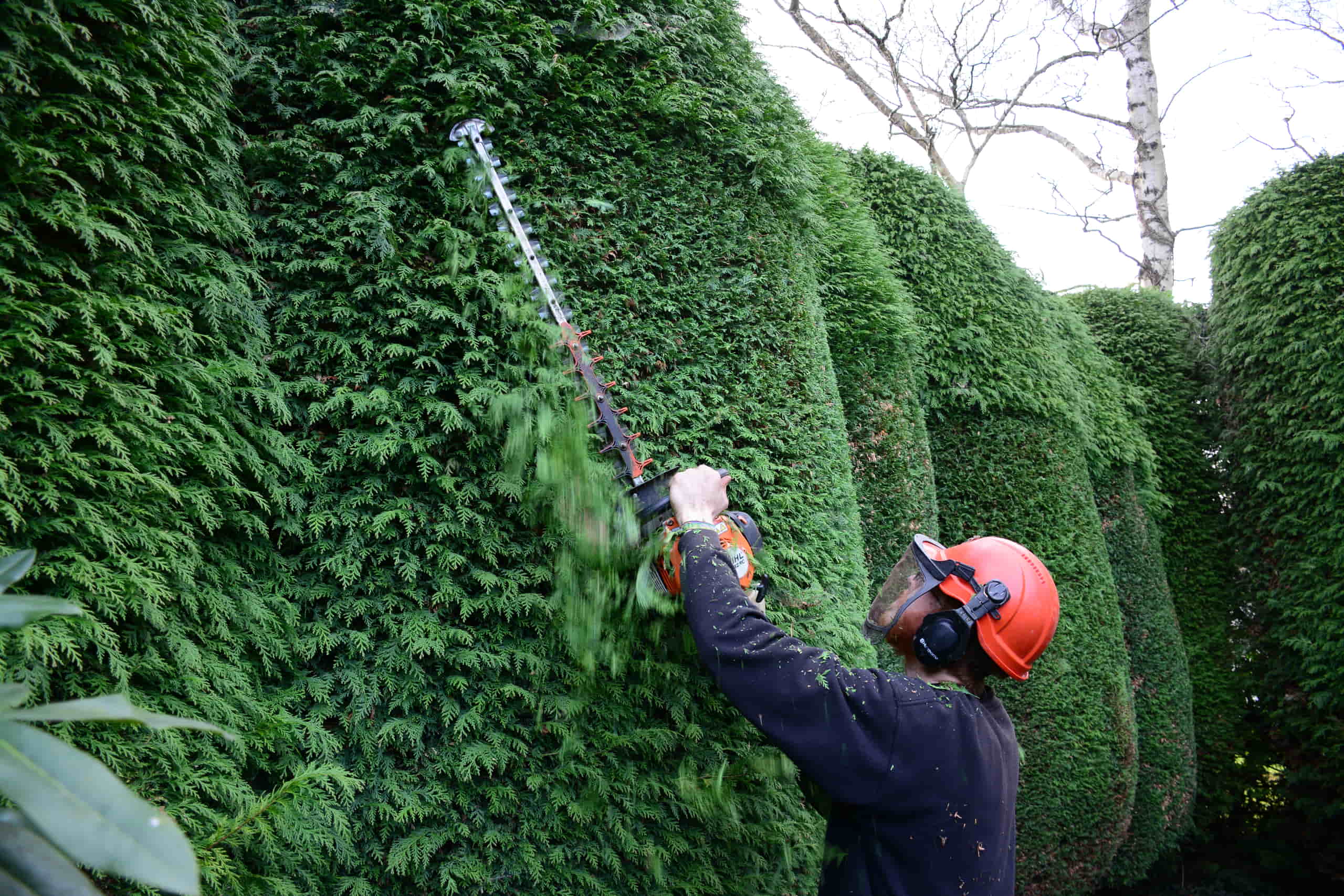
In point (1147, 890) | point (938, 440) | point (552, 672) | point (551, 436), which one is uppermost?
point (938, 440)

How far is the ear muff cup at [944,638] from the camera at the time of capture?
2.22m

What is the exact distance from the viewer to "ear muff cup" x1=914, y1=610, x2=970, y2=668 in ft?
7.27

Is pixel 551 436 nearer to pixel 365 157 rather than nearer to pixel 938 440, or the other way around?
pixel 365 157

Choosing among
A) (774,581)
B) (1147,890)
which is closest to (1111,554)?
(1147,890)

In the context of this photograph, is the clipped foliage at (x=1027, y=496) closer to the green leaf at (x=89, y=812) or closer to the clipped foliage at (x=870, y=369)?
the clipped foliage at (x=870, y=369)

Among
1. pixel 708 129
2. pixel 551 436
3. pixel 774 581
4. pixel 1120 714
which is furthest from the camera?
pixel 1120 714

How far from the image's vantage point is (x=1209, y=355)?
8.07 m

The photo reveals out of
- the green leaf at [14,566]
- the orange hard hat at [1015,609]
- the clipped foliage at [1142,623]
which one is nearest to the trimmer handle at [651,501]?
the orange hard hat at [1015,609]

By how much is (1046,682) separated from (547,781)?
4.54m

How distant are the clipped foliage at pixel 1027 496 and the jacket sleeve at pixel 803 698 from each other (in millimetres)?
4070

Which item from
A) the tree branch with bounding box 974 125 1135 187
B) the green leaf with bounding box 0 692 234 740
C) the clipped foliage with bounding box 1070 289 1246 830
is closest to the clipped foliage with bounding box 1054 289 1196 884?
the clipped foliage with bounding box 1070 289 1246 830

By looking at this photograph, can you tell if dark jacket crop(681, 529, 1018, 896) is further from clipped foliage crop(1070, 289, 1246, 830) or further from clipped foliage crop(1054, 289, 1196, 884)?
clipped foliage crop(1070, 289, 1246, 830)

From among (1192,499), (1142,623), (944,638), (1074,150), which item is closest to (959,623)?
(944,638)

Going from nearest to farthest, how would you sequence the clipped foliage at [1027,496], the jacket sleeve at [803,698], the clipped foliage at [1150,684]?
the jacket sleeve at [803,698], the clipped foliage at [1027,496], the clipped foliage at [1150,684]
